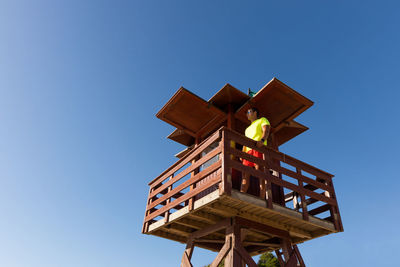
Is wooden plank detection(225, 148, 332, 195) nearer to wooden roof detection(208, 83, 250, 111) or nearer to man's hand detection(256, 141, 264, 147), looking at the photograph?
man's hand detection(256, 141, 264, 147)

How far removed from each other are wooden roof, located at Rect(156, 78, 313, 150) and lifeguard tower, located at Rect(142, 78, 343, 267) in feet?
0.09

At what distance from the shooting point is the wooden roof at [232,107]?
336 inches

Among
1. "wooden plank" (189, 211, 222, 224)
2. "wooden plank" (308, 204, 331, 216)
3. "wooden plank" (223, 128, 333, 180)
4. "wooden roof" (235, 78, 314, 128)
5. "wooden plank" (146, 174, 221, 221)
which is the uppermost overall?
"wooden roof" (235, 78, 314, 128)

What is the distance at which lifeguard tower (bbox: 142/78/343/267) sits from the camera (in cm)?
640

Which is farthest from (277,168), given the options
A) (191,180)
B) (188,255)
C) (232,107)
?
(188,255)

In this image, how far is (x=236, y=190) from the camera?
607 cm

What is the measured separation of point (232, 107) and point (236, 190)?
3859 millimetres

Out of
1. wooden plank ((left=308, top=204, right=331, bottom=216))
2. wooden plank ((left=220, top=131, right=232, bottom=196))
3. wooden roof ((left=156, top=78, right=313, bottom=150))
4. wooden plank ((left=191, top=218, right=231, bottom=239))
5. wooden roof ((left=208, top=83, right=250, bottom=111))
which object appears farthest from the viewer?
wooden roof ((left=208, top=83, right=250, bottom=111))

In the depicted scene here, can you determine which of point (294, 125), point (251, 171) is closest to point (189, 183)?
point (251, 171)

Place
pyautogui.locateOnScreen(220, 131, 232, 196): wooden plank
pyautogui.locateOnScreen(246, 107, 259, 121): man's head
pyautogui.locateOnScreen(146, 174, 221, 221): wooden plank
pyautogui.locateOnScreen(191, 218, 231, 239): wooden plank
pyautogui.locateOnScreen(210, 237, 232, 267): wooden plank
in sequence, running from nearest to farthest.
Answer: pyautogui.locateOnScreen(220, 131, 232, 196): wooden plank
pyautogui.locateOnScreen(146, 174, 221, 221): wooden plank
pyautogui.locateOnScreen(210, 237, 232, 267): wooden plank
pyautogui.locateOnScreen(191, 218, 231, 239): wooden plank
pyautogui.locateOnScreen(246, 107, 259, 121): man's head

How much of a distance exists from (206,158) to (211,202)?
1022mm

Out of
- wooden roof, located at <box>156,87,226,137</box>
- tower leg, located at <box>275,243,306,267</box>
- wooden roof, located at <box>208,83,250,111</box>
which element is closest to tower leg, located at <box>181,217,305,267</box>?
tower leg, located at <box>275,243,306,267</box>

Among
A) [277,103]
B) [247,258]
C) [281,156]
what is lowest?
Result: [247,258]

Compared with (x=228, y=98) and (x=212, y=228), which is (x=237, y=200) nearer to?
(x=212, y=228)
